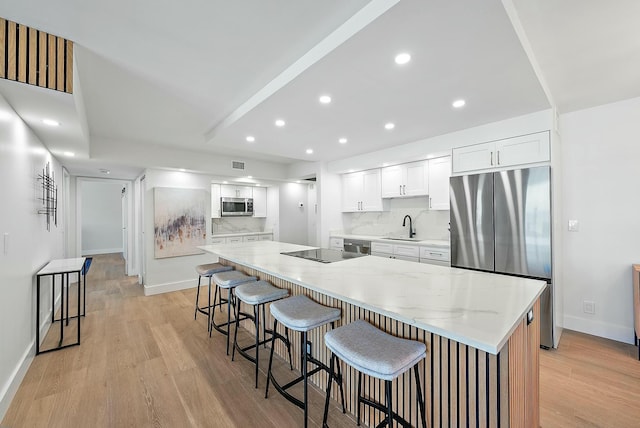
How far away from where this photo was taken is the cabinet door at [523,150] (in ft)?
8.88

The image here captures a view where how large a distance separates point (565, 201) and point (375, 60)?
295 centimetres

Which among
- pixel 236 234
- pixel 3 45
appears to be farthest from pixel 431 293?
pixel 236 234

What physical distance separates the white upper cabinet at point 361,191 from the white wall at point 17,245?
425 centimetres

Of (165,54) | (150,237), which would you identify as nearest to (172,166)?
(150,237)

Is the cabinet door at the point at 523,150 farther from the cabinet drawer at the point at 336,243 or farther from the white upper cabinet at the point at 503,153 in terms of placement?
the cabinet drawer at the point at 336,243

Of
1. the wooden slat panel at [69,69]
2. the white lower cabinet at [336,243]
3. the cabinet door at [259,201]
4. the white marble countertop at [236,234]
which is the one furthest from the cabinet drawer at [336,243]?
the wooden slat panel at [69,69]

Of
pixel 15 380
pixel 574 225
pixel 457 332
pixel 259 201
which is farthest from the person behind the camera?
pixel 259 201

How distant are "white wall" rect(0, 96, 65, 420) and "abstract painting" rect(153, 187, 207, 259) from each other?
178 centimetres

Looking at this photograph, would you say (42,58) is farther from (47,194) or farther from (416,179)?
(416,179)

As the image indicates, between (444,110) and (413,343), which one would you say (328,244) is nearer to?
(444,110)

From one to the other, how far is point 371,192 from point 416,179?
34.6 inches

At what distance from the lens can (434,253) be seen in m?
3.67

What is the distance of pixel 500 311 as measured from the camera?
1.18 meters

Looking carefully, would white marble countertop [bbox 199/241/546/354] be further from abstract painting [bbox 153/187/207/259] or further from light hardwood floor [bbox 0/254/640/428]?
abstract painting [bbox 153/187/207/259]
